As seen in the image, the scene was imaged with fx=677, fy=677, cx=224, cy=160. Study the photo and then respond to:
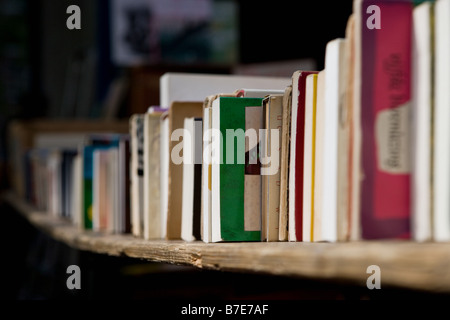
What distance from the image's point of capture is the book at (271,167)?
3.58 feet

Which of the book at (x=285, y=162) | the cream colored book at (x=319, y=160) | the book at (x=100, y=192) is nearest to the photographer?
the cream colored book at (x=319, y=160)

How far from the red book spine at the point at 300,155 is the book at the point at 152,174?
0.54m

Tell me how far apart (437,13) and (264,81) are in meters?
0.86

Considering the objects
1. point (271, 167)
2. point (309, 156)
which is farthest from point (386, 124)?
point (271, 167)

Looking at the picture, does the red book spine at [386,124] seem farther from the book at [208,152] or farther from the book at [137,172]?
the book at [137,172]

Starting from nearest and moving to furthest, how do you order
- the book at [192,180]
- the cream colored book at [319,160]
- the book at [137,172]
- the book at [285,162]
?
the cream colored book at [319,160], the book at [285,162], the book at [192,180], the book at [137,172]

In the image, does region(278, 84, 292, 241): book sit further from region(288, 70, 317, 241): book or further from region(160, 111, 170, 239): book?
region(160, 111, 170, 239): book

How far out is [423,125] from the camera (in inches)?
30.3

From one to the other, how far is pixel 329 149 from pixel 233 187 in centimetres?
29

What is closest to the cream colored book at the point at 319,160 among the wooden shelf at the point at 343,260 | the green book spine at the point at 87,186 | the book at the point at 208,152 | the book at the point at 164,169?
the wooden shelf at the point at 343,260

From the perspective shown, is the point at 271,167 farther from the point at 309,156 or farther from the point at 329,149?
the point at 329,149

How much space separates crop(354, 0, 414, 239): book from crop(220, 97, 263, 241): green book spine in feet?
1.20

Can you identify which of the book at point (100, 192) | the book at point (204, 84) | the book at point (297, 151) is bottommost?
the book at point (100, 192)

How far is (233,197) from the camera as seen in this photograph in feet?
3.70
